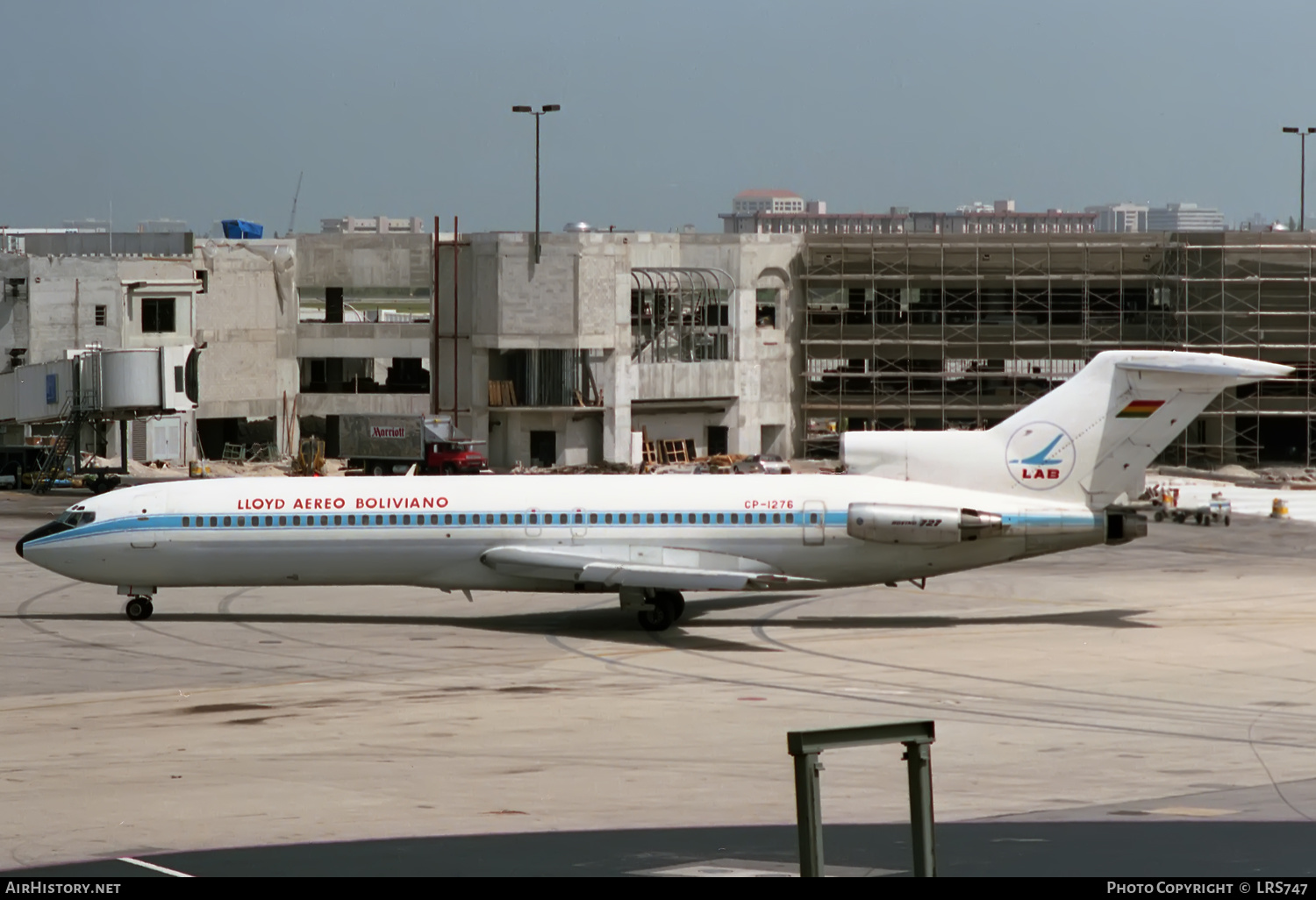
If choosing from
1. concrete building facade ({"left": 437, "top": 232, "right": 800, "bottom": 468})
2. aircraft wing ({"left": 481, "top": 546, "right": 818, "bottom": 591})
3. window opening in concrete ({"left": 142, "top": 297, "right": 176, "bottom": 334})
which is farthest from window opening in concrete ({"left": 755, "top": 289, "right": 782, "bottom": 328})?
aircraft wing ({"left": 481, "top": 546, "right": 818, "bottom": 591})

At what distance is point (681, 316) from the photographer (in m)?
88.5

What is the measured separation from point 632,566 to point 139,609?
11.5 metres

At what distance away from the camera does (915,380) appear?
3548 inches

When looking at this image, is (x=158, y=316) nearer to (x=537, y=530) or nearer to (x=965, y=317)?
(x=965, y=317)

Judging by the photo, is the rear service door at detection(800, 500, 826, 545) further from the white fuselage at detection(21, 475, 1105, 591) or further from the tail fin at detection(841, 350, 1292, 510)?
the tail fin at detection(841, 350, 1292, 510)

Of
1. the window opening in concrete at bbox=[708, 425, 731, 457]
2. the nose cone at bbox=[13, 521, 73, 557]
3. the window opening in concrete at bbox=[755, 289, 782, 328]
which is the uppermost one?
the window opening in concrete at bbox=[755, 289, 782, 328]

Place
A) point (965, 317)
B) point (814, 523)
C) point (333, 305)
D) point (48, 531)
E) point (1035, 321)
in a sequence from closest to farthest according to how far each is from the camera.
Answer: point (814, 523)
point (48, 531)
point (1035, 321)
point (965, 317)
point (333, 305)

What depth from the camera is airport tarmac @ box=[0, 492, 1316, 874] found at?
2073 cm

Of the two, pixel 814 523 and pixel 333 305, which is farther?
pixel 333 305

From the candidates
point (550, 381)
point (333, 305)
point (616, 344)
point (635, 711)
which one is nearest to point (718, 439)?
point (616, 344)

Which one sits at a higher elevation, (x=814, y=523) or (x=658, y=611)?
(x=814, y=523)

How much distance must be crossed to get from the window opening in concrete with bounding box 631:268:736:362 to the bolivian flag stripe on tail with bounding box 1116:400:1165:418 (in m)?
49.4

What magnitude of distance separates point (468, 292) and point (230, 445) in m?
13.9
